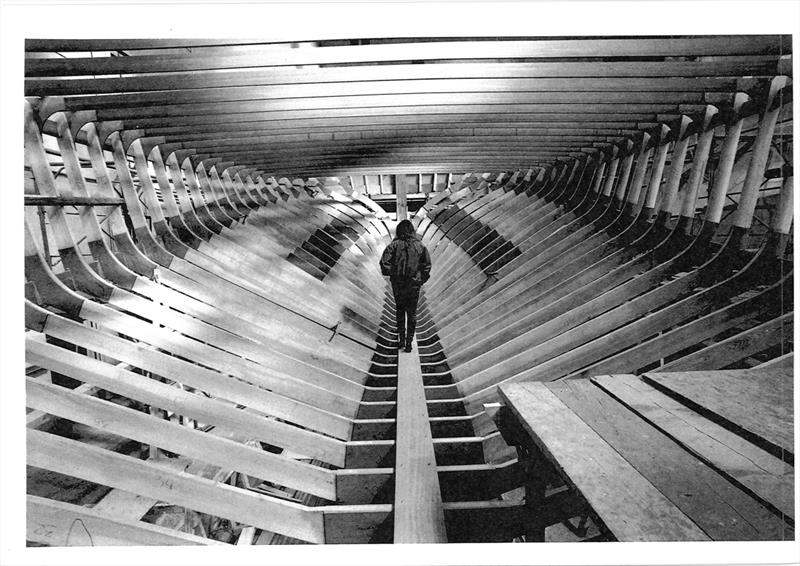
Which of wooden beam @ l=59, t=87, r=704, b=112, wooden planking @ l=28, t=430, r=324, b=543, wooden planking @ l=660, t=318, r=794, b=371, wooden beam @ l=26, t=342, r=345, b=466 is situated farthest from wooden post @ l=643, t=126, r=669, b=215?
wooden planking @ l=28, t=430, r=324, b=543

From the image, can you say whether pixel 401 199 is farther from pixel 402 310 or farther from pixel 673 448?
pixel 673 448

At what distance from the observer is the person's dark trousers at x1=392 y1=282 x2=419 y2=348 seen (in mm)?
3404

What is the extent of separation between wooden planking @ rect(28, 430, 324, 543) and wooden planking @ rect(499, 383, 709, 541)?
0.83m

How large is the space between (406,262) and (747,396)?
2.26m

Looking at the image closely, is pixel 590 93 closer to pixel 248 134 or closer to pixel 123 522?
pixel 248 134

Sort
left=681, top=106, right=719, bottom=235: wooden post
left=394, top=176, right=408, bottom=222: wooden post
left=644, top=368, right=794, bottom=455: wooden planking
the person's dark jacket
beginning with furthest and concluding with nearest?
left=394, top=176, right=408, bottom=222: wooden post < the person's dark jacket < left=681, top=106, right=719, bottom=235: wooden post < left=644, top=368, right=794, bottom=455: wooden planking

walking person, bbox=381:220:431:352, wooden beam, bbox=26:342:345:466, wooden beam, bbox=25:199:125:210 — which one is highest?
wooden beam, bbox=25:199:125:210

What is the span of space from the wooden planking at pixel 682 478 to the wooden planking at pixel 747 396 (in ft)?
0.61

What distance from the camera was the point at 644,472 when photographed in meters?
1.08

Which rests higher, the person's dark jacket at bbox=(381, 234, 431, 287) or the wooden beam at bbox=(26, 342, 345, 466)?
the person's dark jacket at bbox=(381, 234, 431, 287)

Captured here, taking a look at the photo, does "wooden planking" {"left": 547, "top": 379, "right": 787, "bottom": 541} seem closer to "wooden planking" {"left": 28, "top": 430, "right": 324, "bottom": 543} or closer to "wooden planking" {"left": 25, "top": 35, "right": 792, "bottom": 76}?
"wooden planking" {"left": 28, "top": 430, "right": 324, "bottom": 543}

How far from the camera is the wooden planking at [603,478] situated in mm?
914

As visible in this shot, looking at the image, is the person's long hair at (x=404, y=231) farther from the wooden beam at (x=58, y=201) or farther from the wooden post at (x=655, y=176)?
the wooden post at (x=655, y=176)
